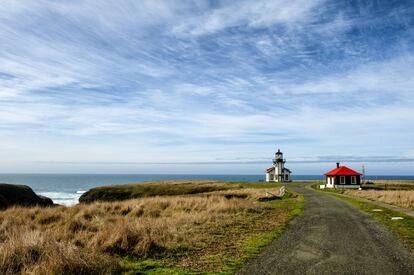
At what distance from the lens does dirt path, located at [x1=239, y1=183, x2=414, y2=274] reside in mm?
8522

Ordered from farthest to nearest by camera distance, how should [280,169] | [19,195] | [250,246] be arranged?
[280,169] < [19,195] < [250,246]

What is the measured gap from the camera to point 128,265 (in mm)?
8922

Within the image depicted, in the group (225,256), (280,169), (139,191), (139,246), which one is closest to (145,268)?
(139,246)

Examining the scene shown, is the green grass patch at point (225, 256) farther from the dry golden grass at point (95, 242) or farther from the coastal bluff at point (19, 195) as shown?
the coastal bluff at point (19, 195)

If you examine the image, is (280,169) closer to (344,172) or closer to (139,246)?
(344,172)

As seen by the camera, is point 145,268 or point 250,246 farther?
point 250,246

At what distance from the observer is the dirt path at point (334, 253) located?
8.52 metres

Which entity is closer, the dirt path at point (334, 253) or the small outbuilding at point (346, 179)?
the dirt path at point (334, 253)

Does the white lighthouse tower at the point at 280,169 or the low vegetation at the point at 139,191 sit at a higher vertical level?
the white lighthouse tower at the point at 280,169

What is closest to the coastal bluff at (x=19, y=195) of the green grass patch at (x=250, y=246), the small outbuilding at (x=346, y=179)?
the green grass patch at (x=250, y=246)

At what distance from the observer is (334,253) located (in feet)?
33.4

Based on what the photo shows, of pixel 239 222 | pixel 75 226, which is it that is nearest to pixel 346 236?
pixel 239 222

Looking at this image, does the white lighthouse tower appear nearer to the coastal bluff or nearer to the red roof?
the red roof

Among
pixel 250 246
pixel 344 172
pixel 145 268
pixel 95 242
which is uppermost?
pixel 344 172
